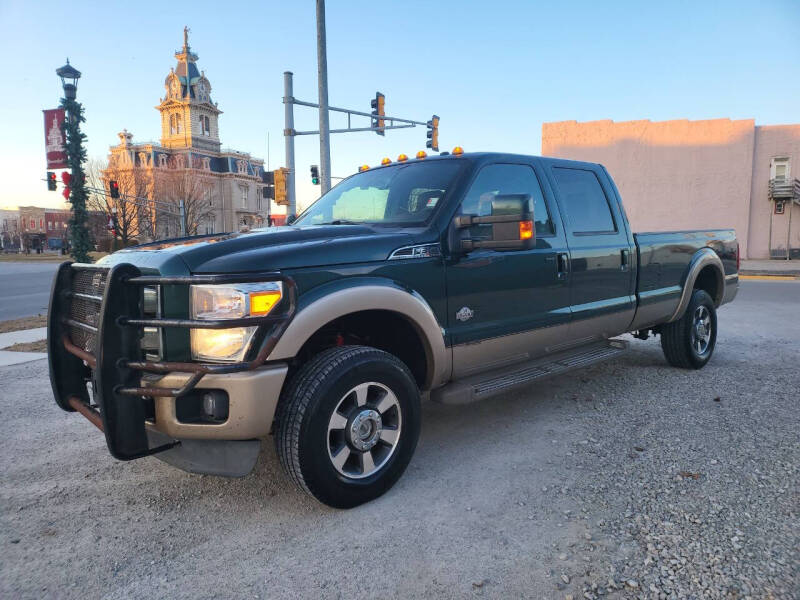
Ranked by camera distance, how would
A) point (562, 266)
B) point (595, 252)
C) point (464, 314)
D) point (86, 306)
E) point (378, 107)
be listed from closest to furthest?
point (86, 306) < point (464, 314) < point (562, 266) < point (595, 252) < point (378, 107)

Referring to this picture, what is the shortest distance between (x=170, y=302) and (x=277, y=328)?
49 cm

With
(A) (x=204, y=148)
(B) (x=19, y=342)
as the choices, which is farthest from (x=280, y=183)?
(A) (x=204, y=148)

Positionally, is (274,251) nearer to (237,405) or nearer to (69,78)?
(237,405)

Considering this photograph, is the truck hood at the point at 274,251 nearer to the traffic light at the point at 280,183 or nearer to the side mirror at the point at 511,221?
the side mirror at the point at 511,221

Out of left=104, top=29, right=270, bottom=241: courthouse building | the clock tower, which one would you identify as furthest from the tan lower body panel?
the clock tower

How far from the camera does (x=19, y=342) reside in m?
7.83

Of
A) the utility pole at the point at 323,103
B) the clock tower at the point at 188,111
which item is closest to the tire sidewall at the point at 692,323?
the utility pole at the point at 323,103

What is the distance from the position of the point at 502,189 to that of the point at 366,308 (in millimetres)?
1535

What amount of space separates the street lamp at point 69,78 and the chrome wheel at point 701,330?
13189 mm

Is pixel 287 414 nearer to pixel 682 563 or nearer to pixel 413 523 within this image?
pixel 413 523

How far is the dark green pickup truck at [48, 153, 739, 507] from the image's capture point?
2541 millimetres

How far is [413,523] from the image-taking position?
2.75 metres

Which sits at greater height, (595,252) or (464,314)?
(595,252)

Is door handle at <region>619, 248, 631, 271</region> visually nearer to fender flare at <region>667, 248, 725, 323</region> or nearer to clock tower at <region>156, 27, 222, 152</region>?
fender flare at <region>667, 248, 725, 323</region>
